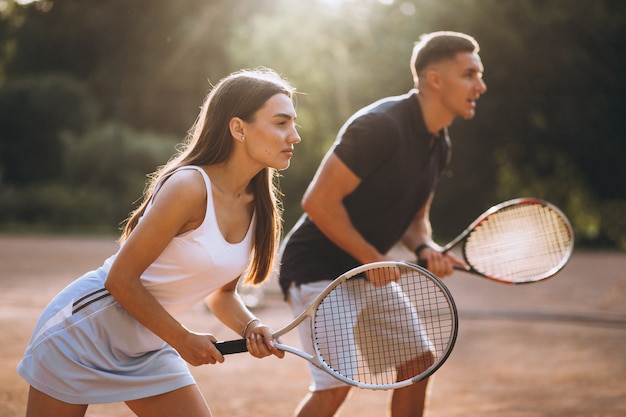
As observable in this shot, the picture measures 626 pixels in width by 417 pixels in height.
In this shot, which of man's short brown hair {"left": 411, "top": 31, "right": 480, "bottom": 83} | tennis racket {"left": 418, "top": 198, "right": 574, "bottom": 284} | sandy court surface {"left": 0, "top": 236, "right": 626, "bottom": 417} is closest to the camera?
man's short brown hair {"left": 411, "top": 31, "right": 480, "bottom": 83}

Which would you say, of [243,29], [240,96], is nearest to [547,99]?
[243,29]

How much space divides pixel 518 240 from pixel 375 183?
964mm

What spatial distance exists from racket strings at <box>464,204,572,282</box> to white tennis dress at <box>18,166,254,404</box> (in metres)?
1.74

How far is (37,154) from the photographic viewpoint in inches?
1100

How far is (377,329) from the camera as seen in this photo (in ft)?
11.3

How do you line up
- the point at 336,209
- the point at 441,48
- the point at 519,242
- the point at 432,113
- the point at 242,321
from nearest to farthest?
the point at 242,321
the point at 336,209
the point at 432,113
the point at 441,48
the point at 519,242

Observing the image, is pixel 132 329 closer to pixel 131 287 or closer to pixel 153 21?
pixel 131 287

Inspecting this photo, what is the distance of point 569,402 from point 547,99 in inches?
583

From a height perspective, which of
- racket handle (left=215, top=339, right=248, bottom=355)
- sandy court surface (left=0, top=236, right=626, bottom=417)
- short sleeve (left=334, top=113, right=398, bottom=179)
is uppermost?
short sleeve (left=334, top=113, right=398, bottom=179)

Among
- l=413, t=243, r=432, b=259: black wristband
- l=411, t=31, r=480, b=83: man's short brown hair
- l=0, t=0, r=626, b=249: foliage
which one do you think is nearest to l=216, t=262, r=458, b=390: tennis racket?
l=413, t=243, r=432, b=259: black wristband

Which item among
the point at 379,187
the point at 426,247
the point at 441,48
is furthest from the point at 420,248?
the point at 441,48

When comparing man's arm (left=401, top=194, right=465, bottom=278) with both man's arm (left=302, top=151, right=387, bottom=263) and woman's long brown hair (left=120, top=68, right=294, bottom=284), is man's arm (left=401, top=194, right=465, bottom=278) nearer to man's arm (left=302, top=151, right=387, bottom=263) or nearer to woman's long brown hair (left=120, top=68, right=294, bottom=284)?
man's arm (left=302, top=151, right=387, bottom=263)

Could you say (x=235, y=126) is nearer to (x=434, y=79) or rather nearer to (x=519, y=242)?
(x=434, y=79)

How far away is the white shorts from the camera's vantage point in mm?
3236
